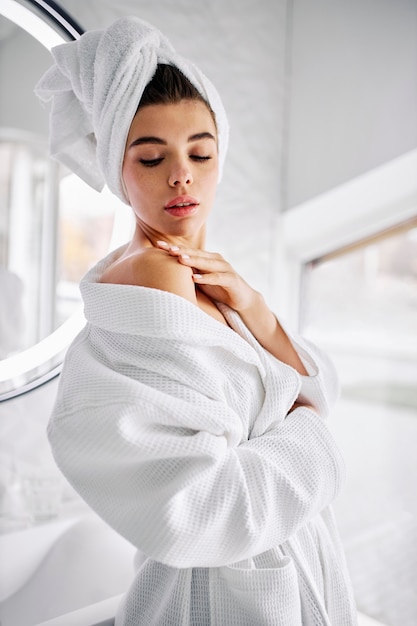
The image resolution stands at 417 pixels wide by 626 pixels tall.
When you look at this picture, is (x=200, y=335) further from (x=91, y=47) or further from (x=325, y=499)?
(x=91, y=47)

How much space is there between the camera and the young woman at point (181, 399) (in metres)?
0.68

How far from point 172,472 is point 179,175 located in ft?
1.44

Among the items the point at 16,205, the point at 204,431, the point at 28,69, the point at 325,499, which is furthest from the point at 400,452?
the point at 28,69

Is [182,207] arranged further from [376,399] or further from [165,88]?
[376,399]

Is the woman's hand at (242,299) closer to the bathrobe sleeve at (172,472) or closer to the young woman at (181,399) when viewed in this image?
the young woman at (181,399)

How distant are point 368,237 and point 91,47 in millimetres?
1161

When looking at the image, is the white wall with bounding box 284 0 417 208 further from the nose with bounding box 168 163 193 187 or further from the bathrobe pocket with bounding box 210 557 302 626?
the bathrobe pocket with bounding box 210 557 302 626

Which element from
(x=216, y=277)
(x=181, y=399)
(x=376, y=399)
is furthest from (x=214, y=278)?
(x=376, y=399)

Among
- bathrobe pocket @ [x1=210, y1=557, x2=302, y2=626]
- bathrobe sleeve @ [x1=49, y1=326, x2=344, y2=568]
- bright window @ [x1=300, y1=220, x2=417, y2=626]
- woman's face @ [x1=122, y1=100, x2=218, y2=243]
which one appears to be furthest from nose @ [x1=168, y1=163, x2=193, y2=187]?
bright window @ [x1=300, y1=220, x2=417, y2=626]

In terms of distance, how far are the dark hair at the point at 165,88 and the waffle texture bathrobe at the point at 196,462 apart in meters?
0.30

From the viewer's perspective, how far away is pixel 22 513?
1.27m

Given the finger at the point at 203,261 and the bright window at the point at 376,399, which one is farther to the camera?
the bright window at the point at 376,399

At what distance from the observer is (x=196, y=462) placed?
0.67 m

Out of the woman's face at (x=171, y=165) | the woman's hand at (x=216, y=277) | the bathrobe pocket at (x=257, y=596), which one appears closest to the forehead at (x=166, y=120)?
the woman's face at (x=171, y=165)
